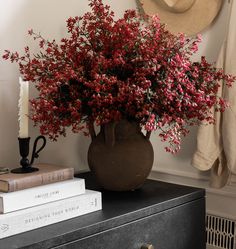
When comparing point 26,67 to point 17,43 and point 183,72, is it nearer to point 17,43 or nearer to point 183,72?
point 17,43

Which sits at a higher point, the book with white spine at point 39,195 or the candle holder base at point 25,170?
the candle holder base at point 25,170

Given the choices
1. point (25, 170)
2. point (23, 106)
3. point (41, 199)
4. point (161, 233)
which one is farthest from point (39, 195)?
point (161, 233)

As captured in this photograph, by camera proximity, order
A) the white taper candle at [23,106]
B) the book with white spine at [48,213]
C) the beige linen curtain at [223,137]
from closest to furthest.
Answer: the book with white spine at [48,213] → the white taper candle at [23,106] → the beige linen curtain at [223,137]

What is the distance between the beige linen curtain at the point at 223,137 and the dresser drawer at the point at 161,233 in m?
0.17

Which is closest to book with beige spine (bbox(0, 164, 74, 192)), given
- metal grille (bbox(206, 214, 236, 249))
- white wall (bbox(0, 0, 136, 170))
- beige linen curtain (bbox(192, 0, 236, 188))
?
white wall (bbox(0, 0, 136, 170))

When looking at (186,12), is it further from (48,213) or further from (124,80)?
(48,213)

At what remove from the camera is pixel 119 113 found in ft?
4.14

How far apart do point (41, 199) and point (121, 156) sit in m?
0.29

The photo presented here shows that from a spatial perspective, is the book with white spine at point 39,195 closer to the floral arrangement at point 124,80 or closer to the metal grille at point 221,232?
the floral arrangement at point 124,80

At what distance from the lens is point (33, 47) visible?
1636 mm

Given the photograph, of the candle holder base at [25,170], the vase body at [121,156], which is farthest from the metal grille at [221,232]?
the candle holder base at [25,170]

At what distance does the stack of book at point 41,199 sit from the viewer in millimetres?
1071

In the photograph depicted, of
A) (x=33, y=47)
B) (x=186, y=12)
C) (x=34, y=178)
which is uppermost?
(x=186, y=12)

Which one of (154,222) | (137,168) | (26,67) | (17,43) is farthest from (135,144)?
(17,43)
